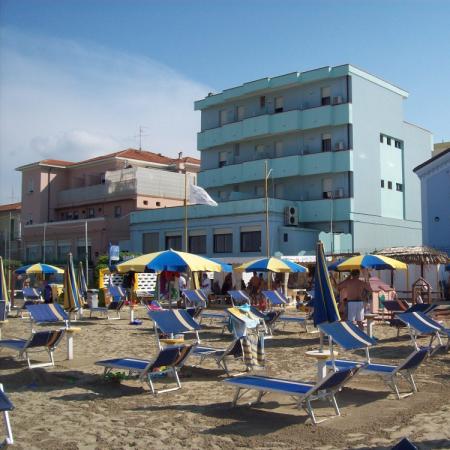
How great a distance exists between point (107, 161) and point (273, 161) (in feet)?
53.4

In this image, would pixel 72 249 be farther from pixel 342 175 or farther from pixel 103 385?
pixel 103 385


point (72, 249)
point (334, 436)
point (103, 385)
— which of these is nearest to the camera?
point (334, 436)

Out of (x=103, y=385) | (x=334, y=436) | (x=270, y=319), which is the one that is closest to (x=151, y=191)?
(x=270, y=319)

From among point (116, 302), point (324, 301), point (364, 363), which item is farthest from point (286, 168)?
point (364, 363)

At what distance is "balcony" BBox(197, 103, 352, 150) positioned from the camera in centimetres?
4062

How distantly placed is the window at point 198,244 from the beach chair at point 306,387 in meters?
34.2

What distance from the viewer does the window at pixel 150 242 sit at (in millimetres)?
44406

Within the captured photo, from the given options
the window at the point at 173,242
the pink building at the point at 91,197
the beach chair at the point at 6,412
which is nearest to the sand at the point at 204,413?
the beach chair at the point at 6,412

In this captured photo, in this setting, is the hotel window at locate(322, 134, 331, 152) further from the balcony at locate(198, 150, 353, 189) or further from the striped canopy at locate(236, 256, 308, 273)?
the striped canopy at locate(236, 256, 308, 273)

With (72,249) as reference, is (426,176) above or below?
above

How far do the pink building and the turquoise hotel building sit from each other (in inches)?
123

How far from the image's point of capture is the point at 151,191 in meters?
49.1

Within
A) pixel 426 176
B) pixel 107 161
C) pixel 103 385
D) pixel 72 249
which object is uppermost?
pixel 107 161

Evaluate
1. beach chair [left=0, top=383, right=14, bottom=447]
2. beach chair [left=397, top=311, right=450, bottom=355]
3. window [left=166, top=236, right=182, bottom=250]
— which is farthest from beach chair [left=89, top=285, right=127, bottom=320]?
window [left=166, top=236, right=182, bottom=250]
